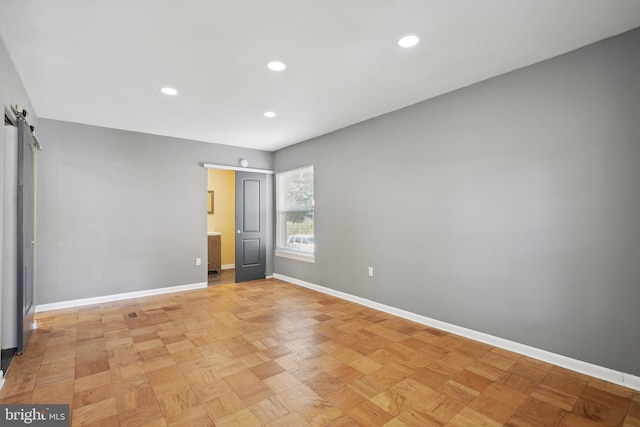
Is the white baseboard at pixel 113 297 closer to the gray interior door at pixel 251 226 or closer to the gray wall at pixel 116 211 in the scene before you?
the gray wall at pixel 116 211

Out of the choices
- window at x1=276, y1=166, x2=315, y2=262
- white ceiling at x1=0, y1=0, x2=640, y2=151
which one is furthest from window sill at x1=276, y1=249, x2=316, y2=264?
white ceiling at x1=0, y1=0, x2=640, y2=151

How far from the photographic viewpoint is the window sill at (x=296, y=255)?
520 cm

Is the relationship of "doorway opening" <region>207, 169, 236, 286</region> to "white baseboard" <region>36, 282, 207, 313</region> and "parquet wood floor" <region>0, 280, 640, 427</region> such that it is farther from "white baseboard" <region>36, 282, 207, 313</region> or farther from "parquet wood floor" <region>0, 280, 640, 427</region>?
"parquet wood floor" <region>0, 280, 640, 427</region>

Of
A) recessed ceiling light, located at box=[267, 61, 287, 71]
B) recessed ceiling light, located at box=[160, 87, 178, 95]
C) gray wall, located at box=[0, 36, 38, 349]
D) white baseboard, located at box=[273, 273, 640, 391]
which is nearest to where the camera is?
white baseboard, located at box=[273, 273, 640, 391]

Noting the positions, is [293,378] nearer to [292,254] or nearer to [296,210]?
[292,254]

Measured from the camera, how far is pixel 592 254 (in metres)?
2.34

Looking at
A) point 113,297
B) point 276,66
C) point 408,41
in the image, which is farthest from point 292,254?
point 408,41

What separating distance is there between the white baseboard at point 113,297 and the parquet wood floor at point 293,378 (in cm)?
62

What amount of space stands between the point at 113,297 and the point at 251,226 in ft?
8.05

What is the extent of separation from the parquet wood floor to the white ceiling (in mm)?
2573

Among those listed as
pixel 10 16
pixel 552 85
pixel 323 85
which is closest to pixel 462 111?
pixel 552 85

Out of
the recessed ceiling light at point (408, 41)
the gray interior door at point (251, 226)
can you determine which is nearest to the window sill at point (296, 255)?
the gray interior door at point (251, 226)

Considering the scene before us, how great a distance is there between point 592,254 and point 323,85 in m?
2.75

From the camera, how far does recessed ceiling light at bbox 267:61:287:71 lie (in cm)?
264
